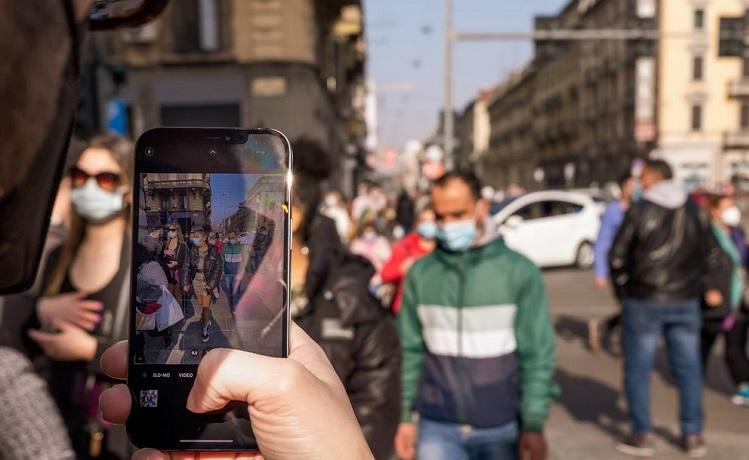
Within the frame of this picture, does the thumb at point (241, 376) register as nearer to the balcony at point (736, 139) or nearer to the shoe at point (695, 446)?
the shoe at point (695, 446)

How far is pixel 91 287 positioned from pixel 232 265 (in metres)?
2.03

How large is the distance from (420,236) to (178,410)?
16.7 feet

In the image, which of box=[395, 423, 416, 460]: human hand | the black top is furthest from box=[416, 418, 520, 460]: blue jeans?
the black top

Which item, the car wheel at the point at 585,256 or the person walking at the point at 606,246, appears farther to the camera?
the car wheel at the point at 585,256

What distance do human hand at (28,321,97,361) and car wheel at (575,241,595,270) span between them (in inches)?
589

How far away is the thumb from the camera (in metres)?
1.02

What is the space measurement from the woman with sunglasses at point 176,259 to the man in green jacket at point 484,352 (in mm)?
2196

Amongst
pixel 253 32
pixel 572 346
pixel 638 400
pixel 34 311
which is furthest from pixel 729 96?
pixel 34 311

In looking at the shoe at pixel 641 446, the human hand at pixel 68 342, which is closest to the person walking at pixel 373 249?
the shoe at pixel 641 446

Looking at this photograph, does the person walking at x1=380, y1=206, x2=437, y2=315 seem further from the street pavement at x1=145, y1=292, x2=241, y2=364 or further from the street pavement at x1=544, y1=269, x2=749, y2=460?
the street pavement at x1=145, y1=292, x2=241, y2=364

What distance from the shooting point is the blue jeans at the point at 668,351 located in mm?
5230

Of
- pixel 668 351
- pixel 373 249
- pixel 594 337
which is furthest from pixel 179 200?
pixel 594 337

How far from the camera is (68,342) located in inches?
112

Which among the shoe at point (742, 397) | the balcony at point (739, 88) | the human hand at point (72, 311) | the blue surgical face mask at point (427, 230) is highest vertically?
the balcony at point (739, 88)
